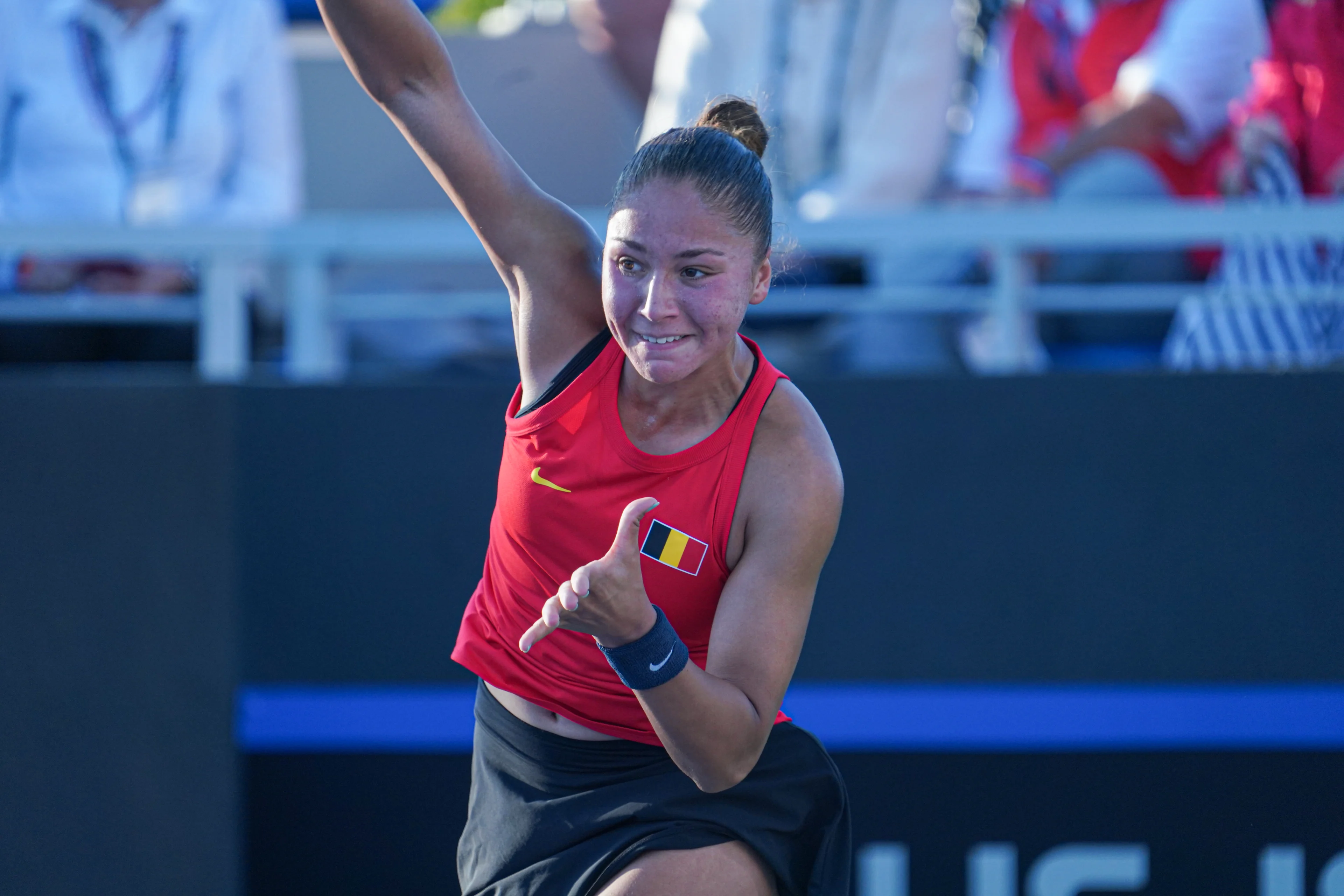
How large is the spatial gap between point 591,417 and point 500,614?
0.36m

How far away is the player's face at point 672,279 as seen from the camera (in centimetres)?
181

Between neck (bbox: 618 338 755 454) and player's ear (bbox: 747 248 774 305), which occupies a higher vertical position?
player's ear (bbox: 747 248 774 305)

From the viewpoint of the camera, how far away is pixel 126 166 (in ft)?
12.6

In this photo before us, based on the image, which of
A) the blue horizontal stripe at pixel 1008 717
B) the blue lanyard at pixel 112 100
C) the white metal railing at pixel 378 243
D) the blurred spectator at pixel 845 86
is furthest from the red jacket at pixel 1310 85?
the blue lanyard at pixel 112 100

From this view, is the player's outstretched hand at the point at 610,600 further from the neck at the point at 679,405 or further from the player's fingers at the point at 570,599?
the neck at the point at 679,405

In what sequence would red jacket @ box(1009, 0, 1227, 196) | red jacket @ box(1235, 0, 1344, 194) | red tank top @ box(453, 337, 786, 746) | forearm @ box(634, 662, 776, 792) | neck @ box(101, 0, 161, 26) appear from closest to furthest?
forearm @ box(634, 662, 776, 792) < red tank top @ box(453, 337, 786, 746) < red jacket @ box(1235, 0, 1344, 194) < neck @ box(101, 0, 161, 26) < red jacket @ box(1009, 0, 1227, 196)

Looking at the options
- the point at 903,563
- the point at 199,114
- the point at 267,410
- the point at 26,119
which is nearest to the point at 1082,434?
→ the point at 903,563

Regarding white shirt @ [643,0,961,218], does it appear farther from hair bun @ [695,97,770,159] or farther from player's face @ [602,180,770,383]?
player's face @ [602,180,770,383]

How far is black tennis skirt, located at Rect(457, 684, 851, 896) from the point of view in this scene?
1968mm

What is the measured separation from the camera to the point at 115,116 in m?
3.83

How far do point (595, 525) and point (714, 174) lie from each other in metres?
0.54

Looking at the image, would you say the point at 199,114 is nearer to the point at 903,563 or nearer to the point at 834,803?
the point at 903,563

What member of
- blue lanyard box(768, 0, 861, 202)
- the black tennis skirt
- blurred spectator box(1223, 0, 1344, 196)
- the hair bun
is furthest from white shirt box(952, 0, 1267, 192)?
the black tennis skirt

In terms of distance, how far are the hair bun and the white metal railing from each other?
1063 mm
